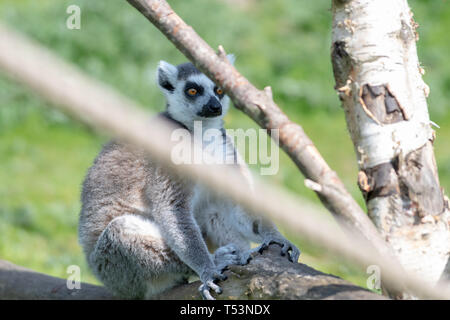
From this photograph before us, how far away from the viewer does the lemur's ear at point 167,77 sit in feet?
12.9

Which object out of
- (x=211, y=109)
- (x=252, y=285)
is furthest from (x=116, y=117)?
(x=211, y=109)

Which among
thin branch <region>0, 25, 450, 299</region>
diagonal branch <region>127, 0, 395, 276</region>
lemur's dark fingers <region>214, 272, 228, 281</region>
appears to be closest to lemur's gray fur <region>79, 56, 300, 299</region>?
lemur's dark fingers <region>214, 272, 228, 281</region>

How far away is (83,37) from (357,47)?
6.81 m

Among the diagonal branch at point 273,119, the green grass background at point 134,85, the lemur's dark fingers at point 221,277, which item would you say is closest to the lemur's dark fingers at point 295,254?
the lemur's dark fingers at point 221,277

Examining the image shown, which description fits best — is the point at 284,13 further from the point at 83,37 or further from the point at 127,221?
the point at 127,221

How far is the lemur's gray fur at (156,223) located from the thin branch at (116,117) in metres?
1.71

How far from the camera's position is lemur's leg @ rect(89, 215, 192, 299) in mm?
3146

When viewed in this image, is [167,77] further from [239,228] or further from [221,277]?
[221,277]

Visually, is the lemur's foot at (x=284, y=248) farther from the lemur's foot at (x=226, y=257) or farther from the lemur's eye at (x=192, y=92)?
the lemur's eye at (x=192, y=92)

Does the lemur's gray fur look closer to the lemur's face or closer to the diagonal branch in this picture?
the lemur's face

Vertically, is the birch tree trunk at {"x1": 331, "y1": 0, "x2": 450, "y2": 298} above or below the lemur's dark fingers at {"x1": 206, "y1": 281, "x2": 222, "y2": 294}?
above

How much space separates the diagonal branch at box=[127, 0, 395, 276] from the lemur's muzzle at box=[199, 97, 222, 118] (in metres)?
1.61

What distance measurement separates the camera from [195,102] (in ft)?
12.1

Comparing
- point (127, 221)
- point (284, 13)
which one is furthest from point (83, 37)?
point (127, 221)
